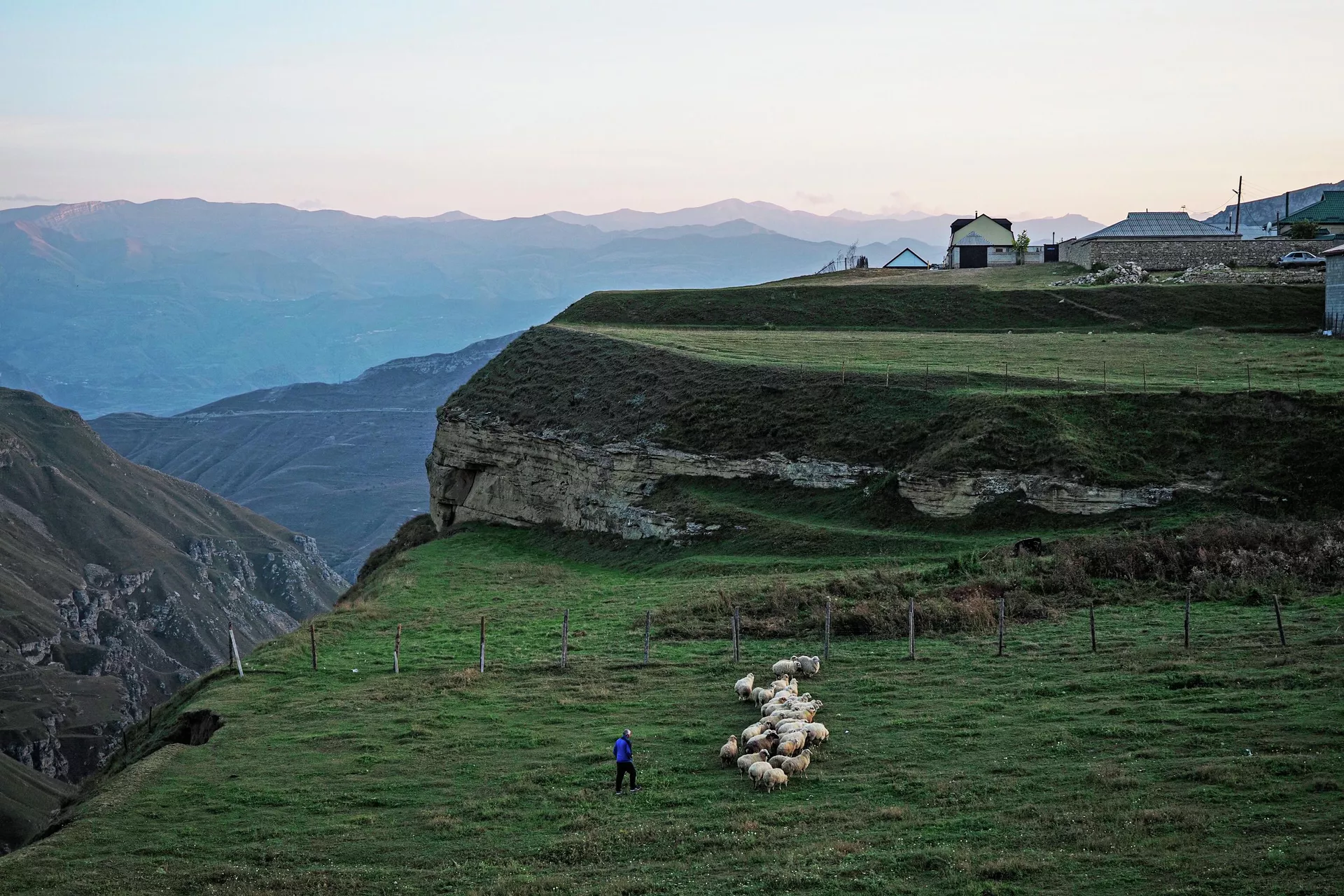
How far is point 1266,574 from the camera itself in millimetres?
32844

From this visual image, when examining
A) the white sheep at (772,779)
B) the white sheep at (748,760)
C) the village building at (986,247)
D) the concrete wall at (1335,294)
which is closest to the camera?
the white sheep at (772,779)

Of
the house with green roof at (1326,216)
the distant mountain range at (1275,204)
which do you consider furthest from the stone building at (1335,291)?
the distant mountain range at (1275,204)

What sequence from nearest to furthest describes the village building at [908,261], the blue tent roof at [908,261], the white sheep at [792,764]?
1. the white sheep at [792,764]
2. the village building at [908,261]
3. the blue tent roof at [908,261]

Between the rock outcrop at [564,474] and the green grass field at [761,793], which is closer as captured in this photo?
the green grass field at [761,793]

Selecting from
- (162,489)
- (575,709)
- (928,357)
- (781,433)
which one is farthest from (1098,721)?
(162,489)

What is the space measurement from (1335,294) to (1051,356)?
17220 millimetres

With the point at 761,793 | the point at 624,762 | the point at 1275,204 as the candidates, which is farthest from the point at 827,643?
the point at 1275,204

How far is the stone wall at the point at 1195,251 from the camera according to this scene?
8519 centimetres

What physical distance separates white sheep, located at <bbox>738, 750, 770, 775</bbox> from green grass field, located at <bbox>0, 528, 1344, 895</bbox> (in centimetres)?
22

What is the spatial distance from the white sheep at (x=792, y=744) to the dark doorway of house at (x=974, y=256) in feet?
293

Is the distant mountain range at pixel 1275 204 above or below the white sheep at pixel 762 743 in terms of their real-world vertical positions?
above

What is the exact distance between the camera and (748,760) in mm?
21797

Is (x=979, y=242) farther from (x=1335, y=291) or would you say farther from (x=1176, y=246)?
(x=1335, y=291)

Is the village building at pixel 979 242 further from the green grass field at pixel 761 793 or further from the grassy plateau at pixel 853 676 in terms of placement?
the green grass field at pixel 761 793
